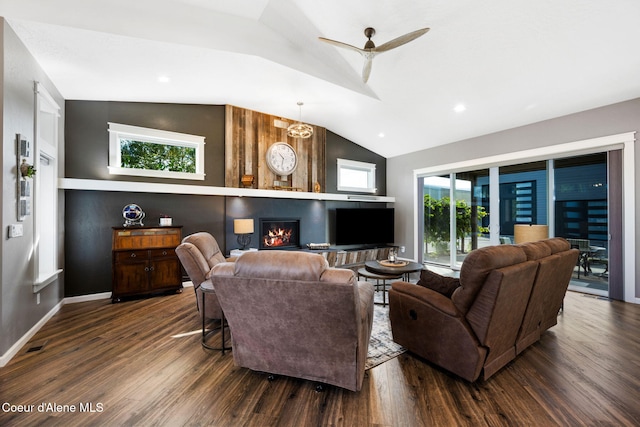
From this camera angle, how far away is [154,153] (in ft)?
14.9

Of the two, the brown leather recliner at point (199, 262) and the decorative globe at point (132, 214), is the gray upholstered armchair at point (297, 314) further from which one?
the decorative globe at point (132, 214)

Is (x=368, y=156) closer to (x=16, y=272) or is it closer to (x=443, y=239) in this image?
(x=443, y=239)

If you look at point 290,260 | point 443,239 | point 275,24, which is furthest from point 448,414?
point 443,239

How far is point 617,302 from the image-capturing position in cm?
394

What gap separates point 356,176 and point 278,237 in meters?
2.75

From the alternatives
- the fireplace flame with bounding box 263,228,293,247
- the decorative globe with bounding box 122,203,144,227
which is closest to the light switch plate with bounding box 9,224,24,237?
the decorative globe with bounding box 122,203,144,227

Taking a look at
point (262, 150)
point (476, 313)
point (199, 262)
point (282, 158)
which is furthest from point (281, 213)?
point (476, 313)

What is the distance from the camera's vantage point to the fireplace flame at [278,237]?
5.55m

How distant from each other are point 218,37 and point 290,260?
116 inches

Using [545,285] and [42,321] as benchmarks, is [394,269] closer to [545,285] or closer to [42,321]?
[545,285]

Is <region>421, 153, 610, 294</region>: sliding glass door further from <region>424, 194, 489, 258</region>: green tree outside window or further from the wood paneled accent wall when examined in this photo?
the wood paneled accent wall

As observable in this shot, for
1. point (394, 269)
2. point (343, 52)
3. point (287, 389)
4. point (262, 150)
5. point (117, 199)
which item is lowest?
point (287, 389)

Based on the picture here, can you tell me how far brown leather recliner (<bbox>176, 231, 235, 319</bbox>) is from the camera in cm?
288

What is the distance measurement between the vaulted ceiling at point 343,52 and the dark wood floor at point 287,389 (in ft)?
10.2
